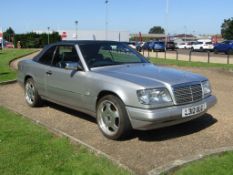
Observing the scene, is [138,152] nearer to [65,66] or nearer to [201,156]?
[201,156]

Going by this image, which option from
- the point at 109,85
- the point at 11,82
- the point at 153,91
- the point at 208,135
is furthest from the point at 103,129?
the point at 11,82

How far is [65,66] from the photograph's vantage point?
24.5ft

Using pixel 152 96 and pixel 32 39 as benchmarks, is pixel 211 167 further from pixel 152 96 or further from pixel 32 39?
pixel 32 39

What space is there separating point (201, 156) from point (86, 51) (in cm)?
300

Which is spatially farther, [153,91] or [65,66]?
[65,66]

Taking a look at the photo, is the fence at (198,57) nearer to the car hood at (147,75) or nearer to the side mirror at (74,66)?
the car hood at (147,75)

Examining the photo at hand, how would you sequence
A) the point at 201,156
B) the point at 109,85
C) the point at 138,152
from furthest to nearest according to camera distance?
the point at 109,85, the point at 138,152, the point at 201,156

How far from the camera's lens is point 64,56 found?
310 inches

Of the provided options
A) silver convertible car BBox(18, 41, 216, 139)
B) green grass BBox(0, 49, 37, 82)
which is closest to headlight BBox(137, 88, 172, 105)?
silver convertible car BBox(18, 41, 216, 139)

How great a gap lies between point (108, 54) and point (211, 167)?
10.8ft

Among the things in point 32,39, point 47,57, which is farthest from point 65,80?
point 32,39

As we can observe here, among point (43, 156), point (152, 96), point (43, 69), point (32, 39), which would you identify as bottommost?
point (43, 156)

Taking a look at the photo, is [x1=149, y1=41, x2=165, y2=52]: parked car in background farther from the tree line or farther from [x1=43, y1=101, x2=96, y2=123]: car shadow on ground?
[x1=43, y1=101, x2=96, y2=123]: car shadow on ground

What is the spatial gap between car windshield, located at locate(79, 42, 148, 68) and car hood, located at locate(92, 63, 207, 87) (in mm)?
223
